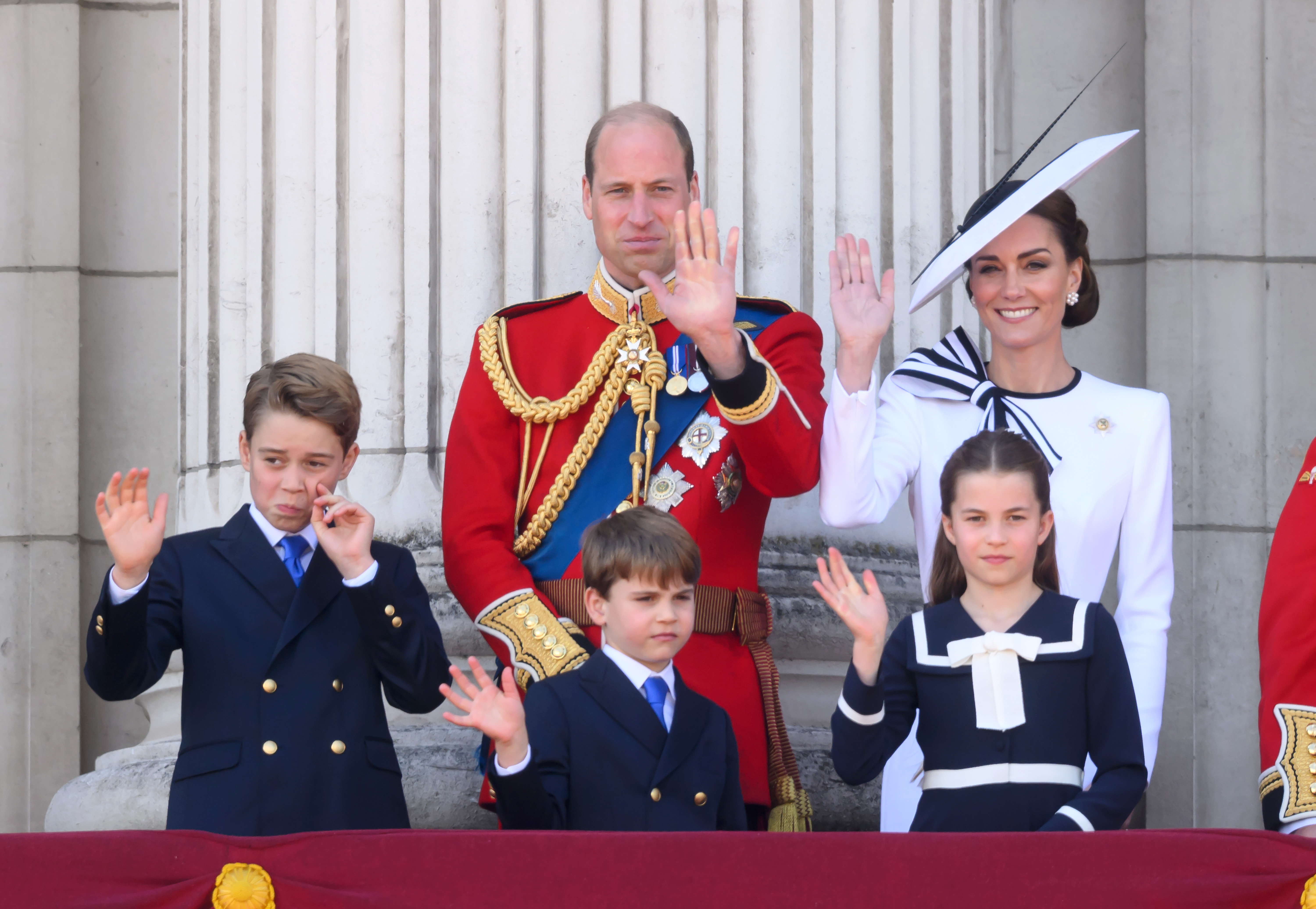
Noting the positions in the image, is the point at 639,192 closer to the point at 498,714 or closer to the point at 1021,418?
the point at 1021,418

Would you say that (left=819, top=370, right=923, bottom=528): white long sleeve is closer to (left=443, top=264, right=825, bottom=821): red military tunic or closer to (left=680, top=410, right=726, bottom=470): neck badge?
(left=443, top=264, right=825, bottom=821): red military tunic

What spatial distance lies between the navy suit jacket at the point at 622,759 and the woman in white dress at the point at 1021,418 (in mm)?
413

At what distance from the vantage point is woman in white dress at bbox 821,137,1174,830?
3350 millimetres

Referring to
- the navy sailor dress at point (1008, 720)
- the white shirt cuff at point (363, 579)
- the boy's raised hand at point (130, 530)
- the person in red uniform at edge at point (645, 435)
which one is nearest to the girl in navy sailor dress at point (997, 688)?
the navy sailor dress at point (1008, 720)

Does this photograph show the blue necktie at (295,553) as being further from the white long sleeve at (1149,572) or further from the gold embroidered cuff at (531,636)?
the white long sleeve at (1149,572)

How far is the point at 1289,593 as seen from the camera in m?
3.08

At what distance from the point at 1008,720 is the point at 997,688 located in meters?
0.05

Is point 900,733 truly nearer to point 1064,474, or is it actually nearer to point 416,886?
point 1064,474

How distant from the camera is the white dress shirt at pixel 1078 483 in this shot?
3.33m

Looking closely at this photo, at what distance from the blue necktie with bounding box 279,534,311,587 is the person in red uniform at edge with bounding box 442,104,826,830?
12.2 inches

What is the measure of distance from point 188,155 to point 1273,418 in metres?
3.29

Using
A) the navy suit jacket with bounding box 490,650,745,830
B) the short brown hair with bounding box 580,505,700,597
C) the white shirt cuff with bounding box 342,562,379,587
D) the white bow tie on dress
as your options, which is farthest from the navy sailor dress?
the white shirt cuff with bounding box 342,562,379,587

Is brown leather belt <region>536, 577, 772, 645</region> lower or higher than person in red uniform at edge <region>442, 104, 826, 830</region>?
lower

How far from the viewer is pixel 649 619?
10.3 ft
